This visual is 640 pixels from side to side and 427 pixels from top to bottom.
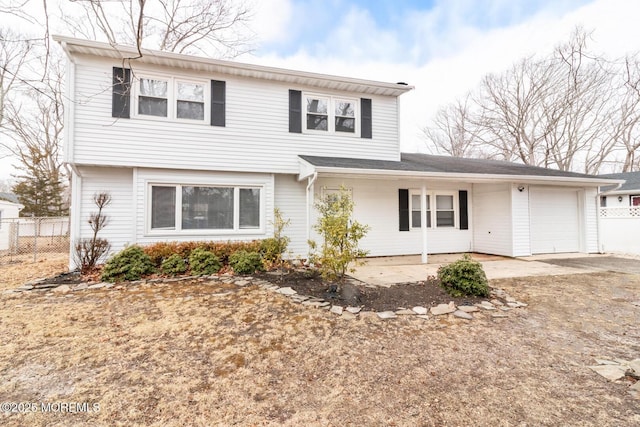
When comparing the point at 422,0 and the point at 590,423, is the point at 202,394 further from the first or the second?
the point at 422,0

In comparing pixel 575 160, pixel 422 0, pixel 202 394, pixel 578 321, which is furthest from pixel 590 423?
pixel 575 160

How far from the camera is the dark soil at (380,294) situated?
439 cm

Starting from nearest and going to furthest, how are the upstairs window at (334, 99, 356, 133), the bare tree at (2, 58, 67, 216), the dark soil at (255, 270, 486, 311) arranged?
the dark soil at (255, 270, 486, 311) < the upstairs window at (334, 99, 356, 133) < the bare tree at (2, 58, 67, 216)

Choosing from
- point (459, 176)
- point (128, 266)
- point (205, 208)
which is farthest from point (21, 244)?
point (459, 176)

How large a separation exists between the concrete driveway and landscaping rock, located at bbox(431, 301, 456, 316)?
1264 millimetres

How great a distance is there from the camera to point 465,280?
4.71 metres

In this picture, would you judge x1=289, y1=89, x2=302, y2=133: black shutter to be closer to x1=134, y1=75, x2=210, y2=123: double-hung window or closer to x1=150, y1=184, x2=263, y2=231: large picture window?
x1=150, y1=184, x2=263, y2=231: large picture window

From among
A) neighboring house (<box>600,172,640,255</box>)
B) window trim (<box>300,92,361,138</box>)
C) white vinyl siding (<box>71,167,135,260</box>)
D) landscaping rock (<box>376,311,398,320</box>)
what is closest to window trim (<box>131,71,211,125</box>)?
white vinyl siding (<box>71,167,135,260</box>)

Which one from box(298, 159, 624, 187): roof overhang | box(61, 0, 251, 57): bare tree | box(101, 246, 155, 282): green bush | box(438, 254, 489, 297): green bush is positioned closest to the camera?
box(438, 254, 489, 297): green bush

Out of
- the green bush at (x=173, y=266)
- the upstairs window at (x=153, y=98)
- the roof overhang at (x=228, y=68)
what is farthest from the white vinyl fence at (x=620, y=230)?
the upstairs window at (x=153, y=98)

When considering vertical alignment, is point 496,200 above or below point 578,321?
above

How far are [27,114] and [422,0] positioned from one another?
22.0 metres

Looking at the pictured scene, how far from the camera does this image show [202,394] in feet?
7.47

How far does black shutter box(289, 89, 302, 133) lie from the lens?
8.03 m
